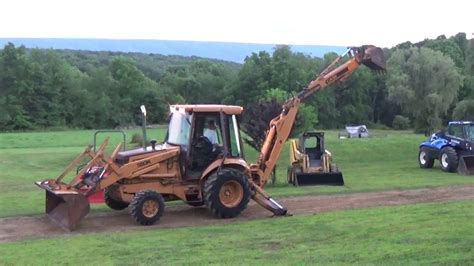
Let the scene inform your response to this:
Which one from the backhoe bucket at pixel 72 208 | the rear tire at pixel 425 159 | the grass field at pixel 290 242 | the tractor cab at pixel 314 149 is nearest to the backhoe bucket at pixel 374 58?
the tractor cab at pixel 314 149

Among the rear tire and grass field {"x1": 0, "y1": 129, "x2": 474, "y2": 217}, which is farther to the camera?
the rear tire

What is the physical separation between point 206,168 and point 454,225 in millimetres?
4864

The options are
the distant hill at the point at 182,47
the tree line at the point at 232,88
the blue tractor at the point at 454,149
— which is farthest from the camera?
the distant hill at the point at 182,47

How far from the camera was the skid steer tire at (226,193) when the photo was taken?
1316cm

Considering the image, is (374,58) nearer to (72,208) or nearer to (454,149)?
(454,149)

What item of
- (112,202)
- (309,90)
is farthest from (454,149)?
(112,202)

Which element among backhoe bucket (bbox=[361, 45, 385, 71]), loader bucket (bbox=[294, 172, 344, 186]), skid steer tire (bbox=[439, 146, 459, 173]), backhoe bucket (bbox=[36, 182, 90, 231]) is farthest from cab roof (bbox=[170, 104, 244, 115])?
skid steer tire (bbox=[439, 146, 459, 173])

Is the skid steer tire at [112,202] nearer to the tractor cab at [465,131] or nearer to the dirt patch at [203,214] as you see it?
the dirt patch at [203,214]

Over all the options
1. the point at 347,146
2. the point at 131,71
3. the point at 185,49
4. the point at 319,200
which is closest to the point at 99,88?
the point at 131,71

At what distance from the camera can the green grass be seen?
28.5 ft

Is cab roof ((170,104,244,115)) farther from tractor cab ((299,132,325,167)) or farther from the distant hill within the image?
the distant hill

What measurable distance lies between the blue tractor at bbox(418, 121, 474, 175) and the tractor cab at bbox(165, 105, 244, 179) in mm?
11866

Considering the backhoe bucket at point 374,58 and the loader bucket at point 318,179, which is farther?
the loader bucket at point 318,179

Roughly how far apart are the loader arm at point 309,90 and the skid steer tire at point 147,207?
3.74 m
